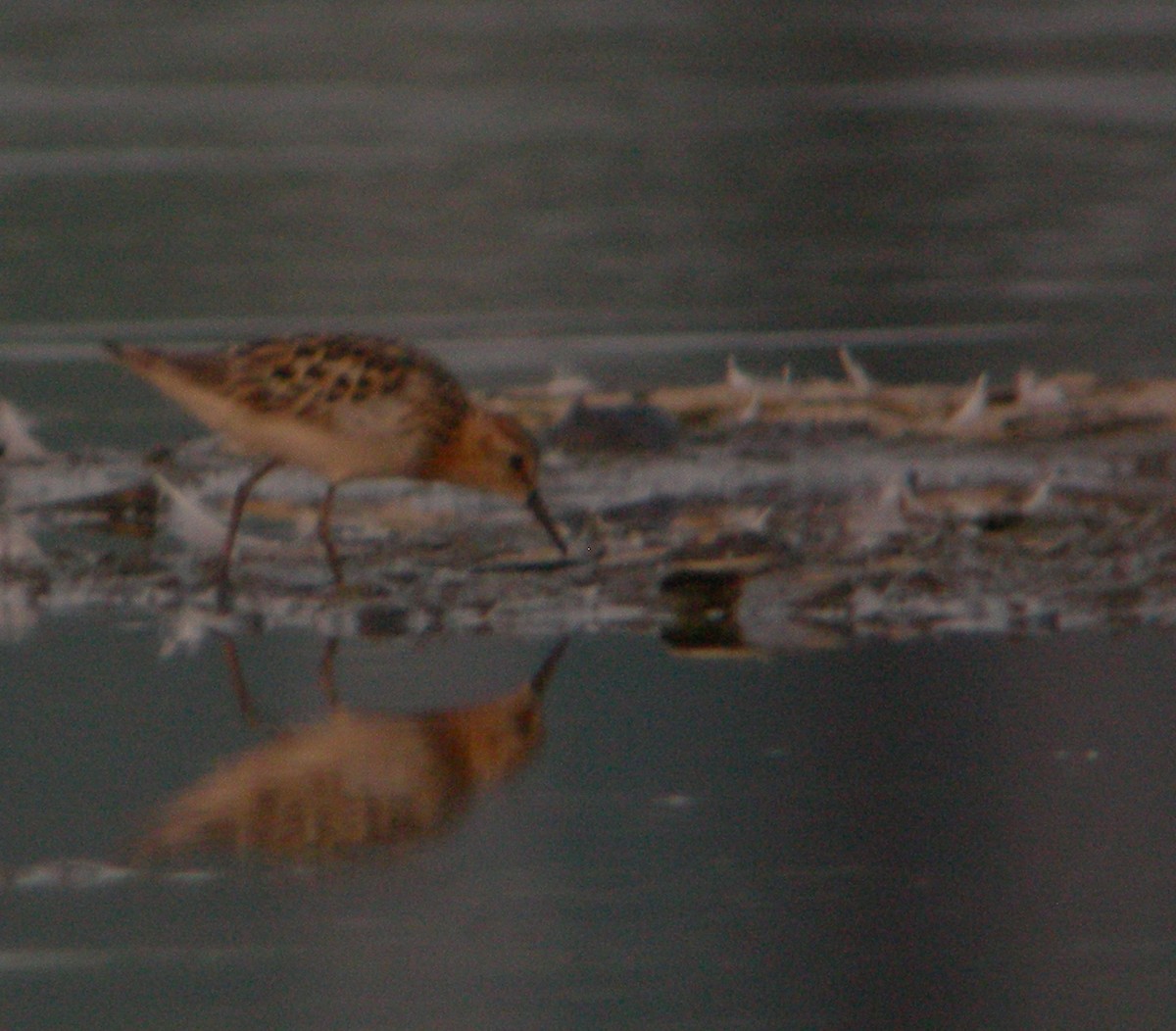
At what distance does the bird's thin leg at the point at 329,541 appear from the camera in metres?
7.22

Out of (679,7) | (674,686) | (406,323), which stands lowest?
(679,7)

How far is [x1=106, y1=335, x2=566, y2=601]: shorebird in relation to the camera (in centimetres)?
757

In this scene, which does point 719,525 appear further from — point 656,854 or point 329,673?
point 656,854

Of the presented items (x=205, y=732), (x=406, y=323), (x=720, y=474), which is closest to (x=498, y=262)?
(x=406, y=323)

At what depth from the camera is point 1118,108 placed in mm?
17609

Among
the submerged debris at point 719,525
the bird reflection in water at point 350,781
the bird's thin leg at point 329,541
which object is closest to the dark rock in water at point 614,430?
the submerged debris at point 719,525

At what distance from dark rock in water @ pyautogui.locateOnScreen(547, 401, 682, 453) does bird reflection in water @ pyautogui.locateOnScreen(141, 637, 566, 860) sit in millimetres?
2806

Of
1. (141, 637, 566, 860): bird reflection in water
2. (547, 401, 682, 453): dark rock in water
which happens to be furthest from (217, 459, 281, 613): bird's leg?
(547, 401, 682, 453): dark rock in water

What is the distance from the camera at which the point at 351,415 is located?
7.55 metres

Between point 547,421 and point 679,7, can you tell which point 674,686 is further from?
point 679,7

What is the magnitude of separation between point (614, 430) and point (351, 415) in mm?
1653

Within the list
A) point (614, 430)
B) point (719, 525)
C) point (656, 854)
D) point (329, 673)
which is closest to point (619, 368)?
point (614, 430)

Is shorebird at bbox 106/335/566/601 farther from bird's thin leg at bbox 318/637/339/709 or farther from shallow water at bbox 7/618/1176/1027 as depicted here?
shallow water at bbox 7/618/1176/1027

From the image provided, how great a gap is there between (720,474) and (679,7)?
661 inches
